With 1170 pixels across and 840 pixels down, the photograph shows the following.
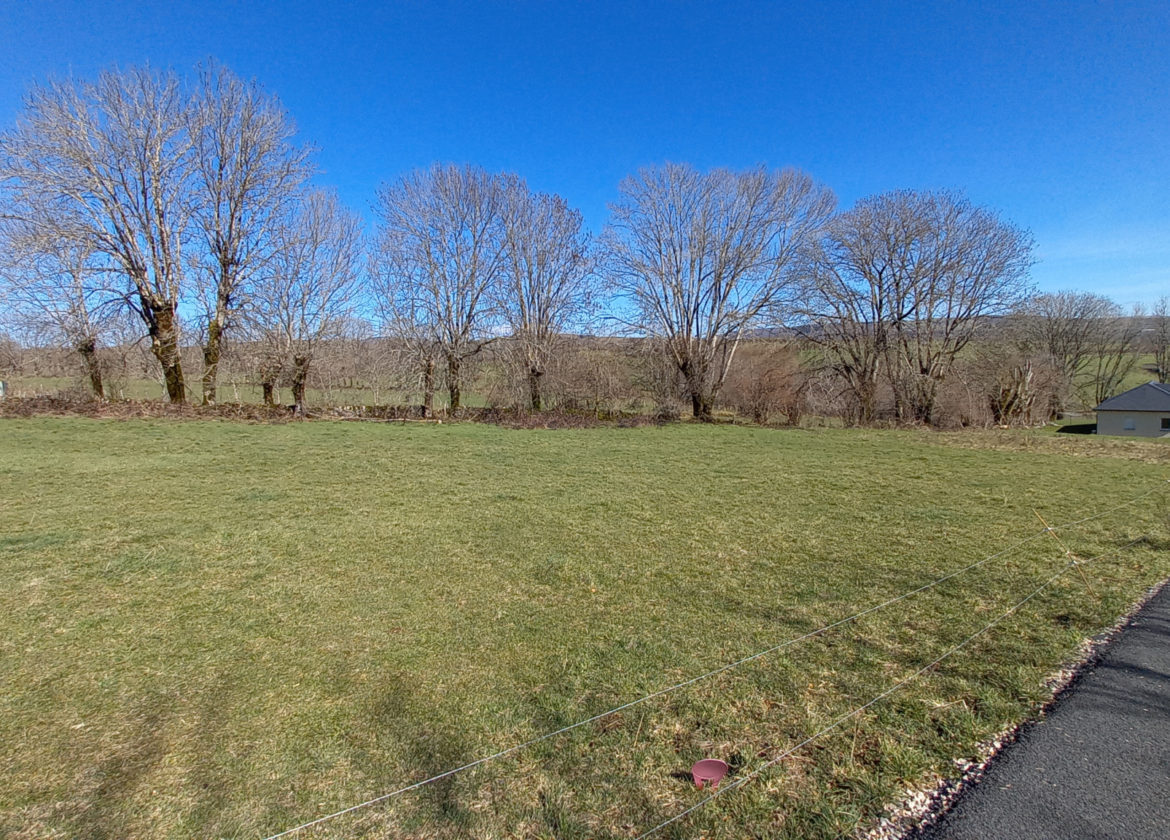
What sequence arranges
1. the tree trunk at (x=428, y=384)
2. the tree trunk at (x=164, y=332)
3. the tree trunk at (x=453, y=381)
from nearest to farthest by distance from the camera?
the tree trunk at (x=164, y=332) → the tree trunk at (x=428, y=384) → the tree trunk at (x=453, y=381)

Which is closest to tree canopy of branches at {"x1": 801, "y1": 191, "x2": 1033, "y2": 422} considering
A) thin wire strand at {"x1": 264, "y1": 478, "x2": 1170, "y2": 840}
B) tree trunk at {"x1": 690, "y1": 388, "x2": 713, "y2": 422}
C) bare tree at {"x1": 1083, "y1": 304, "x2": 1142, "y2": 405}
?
tree trunk at {"x1": 690, "y1": 388, "x2": 713, "y2": 422}

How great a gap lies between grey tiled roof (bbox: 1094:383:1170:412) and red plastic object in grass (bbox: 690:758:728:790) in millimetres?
42295

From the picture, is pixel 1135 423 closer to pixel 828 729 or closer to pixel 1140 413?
pixel 1140 413

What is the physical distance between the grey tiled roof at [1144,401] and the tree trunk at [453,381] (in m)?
38.1

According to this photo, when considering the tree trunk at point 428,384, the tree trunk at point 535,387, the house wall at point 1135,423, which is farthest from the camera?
the house wall at point 1135,423

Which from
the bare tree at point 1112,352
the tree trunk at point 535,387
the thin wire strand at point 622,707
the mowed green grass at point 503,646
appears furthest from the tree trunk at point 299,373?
the bare tree at point 1112,352

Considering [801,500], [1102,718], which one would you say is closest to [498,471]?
[801,500]

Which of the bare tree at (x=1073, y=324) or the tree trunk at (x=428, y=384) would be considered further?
the bare tree at (x=1073, y=324)

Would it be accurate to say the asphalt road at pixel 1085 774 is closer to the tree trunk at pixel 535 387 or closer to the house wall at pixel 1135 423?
the tree trunk at pixel 535 387

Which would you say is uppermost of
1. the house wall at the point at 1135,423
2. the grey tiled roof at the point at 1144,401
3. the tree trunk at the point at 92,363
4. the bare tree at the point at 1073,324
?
the bare tree at the point at 1073,324

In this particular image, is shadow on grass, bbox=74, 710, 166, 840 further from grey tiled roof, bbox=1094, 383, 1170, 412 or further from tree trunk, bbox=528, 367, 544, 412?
grey tiled roof, bbox=1094, 383, 1170, 412

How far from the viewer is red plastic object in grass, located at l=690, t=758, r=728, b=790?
179 centimetres

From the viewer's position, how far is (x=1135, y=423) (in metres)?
30.3

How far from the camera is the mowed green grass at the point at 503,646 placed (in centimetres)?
175
